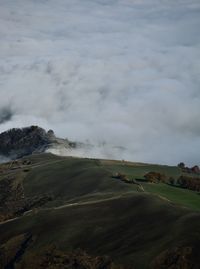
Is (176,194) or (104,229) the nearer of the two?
(104,229)

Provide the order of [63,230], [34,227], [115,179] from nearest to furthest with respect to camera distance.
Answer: [63,230] → [34,227] → [115,179]

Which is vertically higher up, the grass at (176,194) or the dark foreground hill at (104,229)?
the grass at (176,194)

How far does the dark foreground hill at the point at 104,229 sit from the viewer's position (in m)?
92.1

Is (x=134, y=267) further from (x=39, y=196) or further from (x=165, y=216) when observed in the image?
(x=39, y=196)

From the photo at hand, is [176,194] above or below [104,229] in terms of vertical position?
above

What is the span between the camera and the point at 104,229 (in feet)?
357

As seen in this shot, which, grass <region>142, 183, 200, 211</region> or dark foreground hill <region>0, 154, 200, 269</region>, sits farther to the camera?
grass <region>142, 183, 200, 211</region>

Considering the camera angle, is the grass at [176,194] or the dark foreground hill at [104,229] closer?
the dark foreground hill at [104,229]

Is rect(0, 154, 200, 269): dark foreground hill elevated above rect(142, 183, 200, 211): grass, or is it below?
below

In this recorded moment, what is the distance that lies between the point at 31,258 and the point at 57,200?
42773 millimetres

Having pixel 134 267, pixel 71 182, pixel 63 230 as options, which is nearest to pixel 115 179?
pixel 71 182

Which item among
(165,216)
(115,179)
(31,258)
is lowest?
(31,258)

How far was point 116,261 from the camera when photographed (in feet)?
306

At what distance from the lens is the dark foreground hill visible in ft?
302
